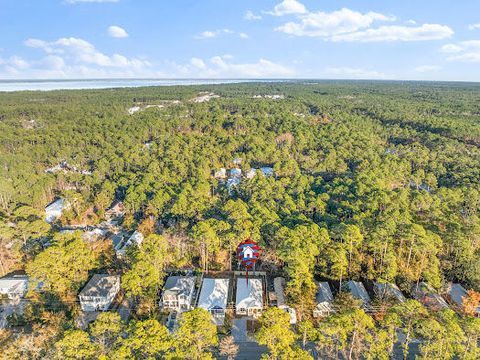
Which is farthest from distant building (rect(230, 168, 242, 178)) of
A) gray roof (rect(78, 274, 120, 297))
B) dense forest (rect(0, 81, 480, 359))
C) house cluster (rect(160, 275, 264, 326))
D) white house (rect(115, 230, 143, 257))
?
gray roof (rect(78, 274, 120, 297))

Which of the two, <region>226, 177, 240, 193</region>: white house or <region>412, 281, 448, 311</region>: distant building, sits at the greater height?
<region>226, 177, 240, 193</region>: white house

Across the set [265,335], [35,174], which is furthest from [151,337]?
[35,174]

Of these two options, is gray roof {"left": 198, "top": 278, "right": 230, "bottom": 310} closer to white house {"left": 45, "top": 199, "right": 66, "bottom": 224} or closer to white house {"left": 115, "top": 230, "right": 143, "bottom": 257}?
white house {"left": 115, "top": 230, "right": 143, "bottom": 257}

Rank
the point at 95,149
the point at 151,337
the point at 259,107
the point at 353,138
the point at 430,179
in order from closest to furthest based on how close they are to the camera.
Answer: the point at 151,337 < the point at 430,179 < the point at 95,149 < the point at 353,138 < the point at 259,107

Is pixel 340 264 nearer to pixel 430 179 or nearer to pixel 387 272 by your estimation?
pixel 387 272

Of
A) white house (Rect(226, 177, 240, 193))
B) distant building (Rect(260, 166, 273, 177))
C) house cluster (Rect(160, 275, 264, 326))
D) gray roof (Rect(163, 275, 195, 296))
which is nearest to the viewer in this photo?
house cluster (Rect(160, 275, 264, 326))

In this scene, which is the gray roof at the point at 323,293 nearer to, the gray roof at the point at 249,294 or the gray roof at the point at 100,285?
the gray roof at the point at 249,294

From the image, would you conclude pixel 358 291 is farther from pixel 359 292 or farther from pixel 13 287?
pixel 13 287
